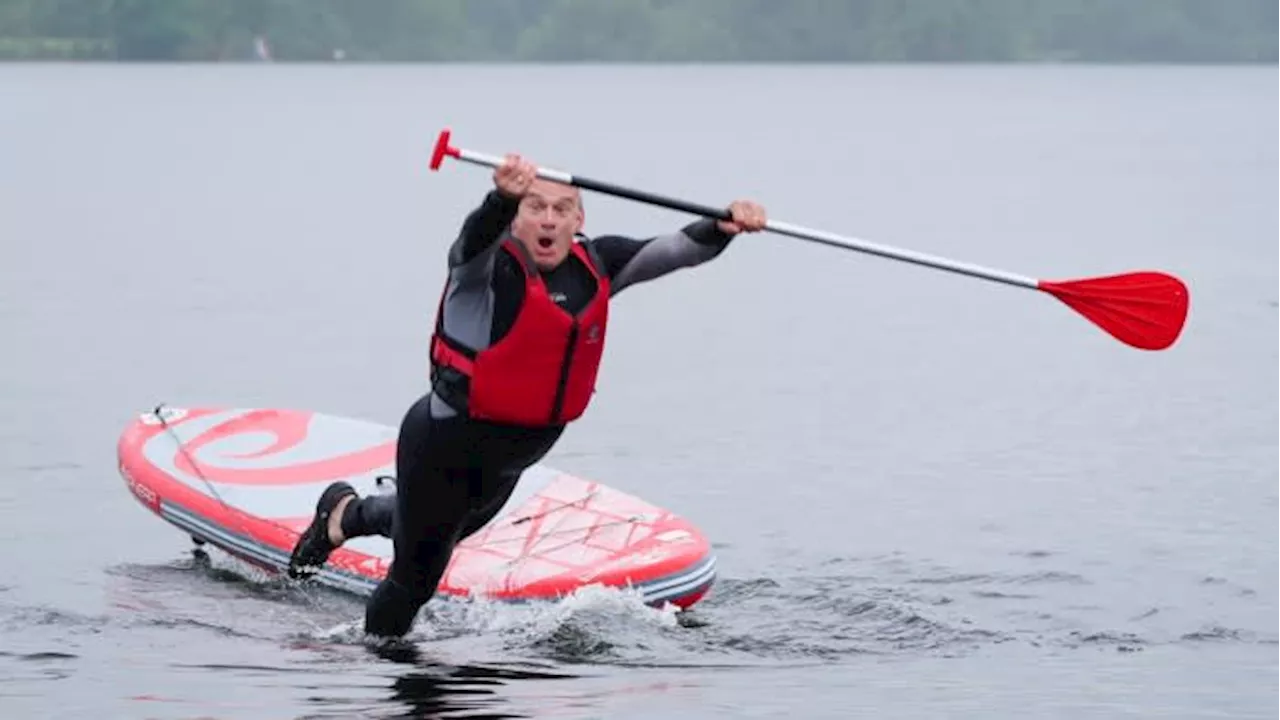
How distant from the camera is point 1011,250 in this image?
33656 mm

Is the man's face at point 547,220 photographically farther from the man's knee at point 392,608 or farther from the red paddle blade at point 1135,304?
the red paddle blade at point 1135,304

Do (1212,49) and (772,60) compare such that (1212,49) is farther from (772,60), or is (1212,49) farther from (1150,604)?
(1150,604)

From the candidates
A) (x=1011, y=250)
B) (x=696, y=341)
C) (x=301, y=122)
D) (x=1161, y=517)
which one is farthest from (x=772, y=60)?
(x=1161, y=517)

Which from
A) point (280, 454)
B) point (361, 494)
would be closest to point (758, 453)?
point (280, 454)

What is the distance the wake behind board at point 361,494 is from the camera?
456 inches

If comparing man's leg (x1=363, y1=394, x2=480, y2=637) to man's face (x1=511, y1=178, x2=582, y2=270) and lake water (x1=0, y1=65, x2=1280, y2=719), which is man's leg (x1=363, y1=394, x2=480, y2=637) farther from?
man's face (x1=511, y1=178, x2=582, y2=270)

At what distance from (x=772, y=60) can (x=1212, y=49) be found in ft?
66.5

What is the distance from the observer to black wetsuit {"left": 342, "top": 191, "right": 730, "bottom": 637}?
370 inches

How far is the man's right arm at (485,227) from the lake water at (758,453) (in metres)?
1.65

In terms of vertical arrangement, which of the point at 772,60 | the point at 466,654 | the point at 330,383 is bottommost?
the point at 466,654

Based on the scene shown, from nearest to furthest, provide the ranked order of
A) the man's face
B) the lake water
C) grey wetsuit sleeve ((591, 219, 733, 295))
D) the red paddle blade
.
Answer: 1. the man's face
2. grey wetsuit sleeve ((591, 219, 733, 295))
3. the red paddle blade
4. the lake water

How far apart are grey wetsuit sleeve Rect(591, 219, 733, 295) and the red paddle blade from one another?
1.54 metres

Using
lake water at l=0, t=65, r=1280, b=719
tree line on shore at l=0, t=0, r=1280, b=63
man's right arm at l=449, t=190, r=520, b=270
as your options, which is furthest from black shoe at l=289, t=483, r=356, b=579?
tree line on shore at l=0, t=0, r=1280, b=63

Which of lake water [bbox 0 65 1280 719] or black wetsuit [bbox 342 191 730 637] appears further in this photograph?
lake water [bbox 0 65 1280 719]
